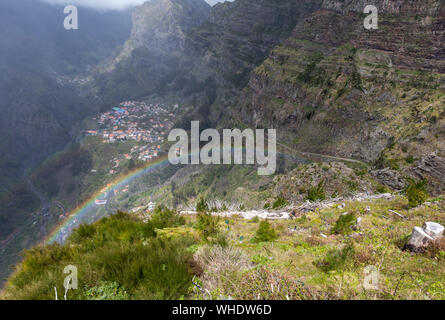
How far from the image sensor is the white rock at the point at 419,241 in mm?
5430

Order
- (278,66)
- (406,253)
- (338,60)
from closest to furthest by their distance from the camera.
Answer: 1. (406,253)
2. (338,60)
3. (278,66)

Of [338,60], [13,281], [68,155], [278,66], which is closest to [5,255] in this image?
[68,155]

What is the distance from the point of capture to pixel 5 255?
68.1m

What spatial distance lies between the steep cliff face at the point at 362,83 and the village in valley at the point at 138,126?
218ft

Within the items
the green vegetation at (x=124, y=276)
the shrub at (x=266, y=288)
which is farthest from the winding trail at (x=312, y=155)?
the green vegetation at (x=124, y=276)

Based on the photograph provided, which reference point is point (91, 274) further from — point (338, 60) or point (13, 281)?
point (338, 60)

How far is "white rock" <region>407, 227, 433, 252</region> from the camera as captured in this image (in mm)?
5430

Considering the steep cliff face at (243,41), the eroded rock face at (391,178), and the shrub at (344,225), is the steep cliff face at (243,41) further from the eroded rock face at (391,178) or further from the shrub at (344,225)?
the shrub at (344,225)

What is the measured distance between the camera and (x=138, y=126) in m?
133

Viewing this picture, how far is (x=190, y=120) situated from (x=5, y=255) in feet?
308

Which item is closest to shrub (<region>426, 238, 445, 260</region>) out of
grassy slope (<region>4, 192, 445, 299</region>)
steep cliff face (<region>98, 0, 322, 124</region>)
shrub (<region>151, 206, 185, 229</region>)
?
grassy slope (<region>4, 192, 445, 299</region>)

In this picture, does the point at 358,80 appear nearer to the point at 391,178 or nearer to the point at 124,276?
the point at 391,178

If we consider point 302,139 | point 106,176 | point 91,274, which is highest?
point 91,274

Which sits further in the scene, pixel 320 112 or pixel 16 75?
pixel 16 75
